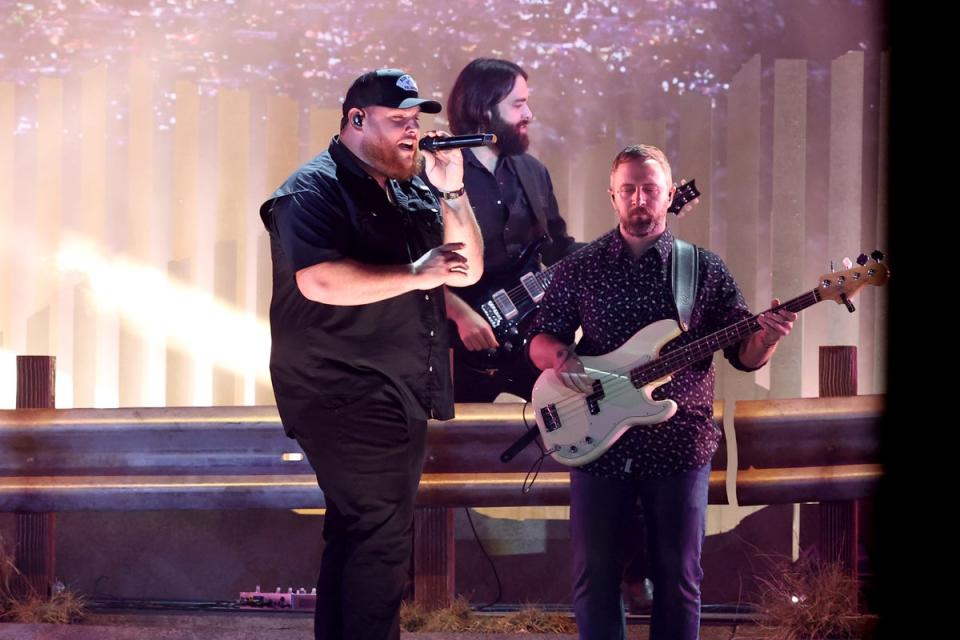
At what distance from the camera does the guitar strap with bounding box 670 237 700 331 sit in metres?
3.45

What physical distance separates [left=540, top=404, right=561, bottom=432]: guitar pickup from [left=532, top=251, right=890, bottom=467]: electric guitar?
0.03 metres

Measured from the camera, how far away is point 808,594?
4094 mm

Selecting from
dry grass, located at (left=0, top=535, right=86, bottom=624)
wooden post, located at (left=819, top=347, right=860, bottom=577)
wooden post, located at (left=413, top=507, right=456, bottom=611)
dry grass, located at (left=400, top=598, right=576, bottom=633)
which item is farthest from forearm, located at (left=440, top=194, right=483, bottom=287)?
dry grass, located at (left=0, top=535, right=86, bottom=624)

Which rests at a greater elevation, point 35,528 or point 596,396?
point 596,396

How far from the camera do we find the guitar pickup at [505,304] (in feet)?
14.4

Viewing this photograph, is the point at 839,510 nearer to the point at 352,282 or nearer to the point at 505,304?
the point at 505,304

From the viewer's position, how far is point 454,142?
138 inches

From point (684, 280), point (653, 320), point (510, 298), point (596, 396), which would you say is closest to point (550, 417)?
point (596, 396)

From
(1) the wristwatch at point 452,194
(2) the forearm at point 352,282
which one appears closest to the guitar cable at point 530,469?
(1) the wristwatch at point 452,194

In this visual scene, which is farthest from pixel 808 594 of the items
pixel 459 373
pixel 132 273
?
pixel 132 273

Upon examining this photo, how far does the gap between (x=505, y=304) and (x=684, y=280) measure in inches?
43.3

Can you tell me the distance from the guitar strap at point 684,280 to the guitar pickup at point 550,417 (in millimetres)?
539

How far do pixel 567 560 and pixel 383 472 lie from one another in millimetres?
2073

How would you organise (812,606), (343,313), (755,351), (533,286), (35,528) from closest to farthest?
1. (343,313)
2. (755,351)
3. (812,606)
4. (533,286)
5. (35,528)
